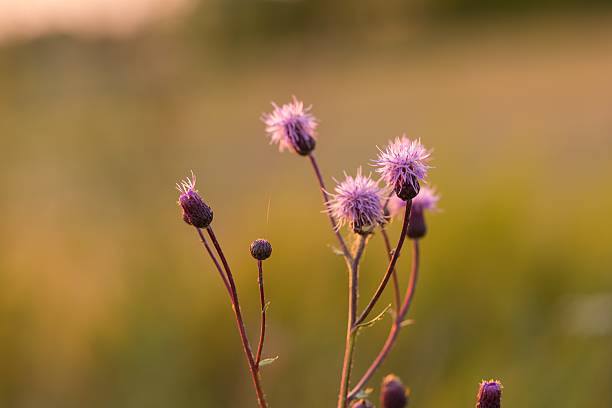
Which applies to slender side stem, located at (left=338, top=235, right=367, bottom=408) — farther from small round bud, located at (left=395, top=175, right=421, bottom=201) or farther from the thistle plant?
small round bud, located at (left=395, top=175, right=421, bottom=201)

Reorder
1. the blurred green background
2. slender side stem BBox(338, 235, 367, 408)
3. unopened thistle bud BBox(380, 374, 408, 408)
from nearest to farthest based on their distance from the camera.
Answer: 1. slender side stem BBox(338, 235, 367, 408)
2. unopened thistle bud BBox(380, 374, 408, 408)
3. the blurred green background

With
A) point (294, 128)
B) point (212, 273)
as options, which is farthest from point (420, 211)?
point (212, 273)

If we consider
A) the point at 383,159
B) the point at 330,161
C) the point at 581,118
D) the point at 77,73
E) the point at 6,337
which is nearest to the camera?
the point at 383,159

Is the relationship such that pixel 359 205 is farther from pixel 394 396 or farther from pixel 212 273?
pixel 212 273

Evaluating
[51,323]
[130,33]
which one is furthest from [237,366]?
[130,33]

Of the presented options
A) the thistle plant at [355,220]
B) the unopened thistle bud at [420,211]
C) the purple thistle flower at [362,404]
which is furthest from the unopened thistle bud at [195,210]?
the unopened thistle bud at [420,211]

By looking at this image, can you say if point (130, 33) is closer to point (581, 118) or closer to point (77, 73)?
point (77, 73)

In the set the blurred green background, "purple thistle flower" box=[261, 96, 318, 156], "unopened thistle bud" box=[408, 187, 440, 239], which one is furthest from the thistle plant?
the blurred green background

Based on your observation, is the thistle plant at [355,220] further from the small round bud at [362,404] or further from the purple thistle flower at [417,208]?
the purple thistle flower at [417,208]
